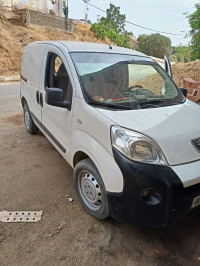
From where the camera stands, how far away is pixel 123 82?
2.86 m

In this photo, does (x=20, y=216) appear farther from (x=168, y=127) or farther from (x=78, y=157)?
(x=168, y=127)

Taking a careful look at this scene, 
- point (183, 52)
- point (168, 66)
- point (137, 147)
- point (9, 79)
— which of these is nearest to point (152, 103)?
point (137, 147)

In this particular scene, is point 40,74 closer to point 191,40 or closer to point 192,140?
point 192,140

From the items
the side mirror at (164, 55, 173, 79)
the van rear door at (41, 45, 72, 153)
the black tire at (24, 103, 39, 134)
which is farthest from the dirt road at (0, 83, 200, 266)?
the side mirror at (164, 55, 173, 79)

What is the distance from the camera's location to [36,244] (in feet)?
6.73

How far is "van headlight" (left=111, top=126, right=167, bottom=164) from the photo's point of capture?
72.0 inches

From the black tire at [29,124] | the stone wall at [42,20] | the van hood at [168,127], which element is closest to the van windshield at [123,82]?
the van hood at [168,127]

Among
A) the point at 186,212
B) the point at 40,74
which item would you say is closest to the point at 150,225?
the point at 186,212

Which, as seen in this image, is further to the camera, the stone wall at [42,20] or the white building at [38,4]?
the white building at [38,4]

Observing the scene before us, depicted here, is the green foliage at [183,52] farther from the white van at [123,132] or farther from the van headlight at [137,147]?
the van headlight at [137,147]

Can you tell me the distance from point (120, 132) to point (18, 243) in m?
1.41

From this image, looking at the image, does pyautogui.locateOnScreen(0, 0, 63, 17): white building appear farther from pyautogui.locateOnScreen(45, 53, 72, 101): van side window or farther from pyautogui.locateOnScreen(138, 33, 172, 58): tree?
pyautogui.locateOnScreen(45, 53, 72, 101): van side window

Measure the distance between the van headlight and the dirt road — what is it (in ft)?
2.93

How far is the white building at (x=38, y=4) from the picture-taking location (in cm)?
2561
